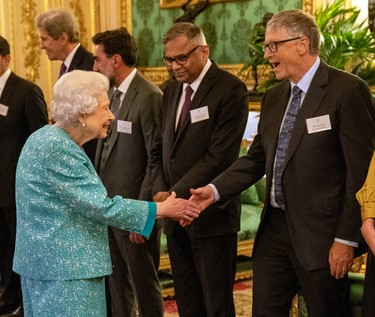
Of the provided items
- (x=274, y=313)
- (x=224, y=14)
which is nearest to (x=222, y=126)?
(x=274, y=313)

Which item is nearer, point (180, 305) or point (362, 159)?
point (362, 159)

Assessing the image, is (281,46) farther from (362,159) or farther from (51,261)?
(51,261)

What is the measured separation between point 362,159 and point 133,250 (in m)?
1.54

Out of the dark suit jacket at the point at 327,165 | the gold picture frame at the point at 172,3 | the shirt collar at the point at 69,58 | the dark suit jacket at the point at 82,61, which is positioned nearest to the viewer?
the dark suit jacket at the point at 327,165

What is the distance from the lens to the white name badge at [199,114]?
378 cm

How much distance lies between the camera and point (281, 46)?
3.19 metres

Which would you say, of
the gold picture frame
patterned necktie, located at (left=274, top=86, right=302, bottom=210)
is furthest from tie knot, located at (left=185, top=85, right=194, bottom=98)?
the gold picture frame

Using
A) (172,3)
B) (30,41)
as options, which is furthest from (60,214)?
(30,41)

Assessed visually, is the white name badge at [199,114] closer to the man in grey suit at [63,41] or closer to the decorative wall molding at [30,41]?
the man in grey suit at [63,41]

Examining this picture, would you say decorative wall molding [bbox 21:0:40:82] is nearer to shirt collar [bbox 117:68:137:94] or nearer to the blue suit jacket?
shirt collar [bbox 117:68:137:94]

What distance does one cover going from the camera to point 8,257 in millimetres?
5121

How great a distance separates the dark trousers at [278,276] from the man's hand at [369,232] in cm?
48

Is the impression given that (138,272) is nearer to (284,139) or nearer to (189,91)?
(189,91)

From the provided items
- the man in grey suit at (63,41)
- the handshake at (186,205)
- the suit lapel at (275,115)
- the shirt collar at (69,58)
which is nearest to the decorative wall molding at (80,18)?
the man in grey suit at (63,41)
